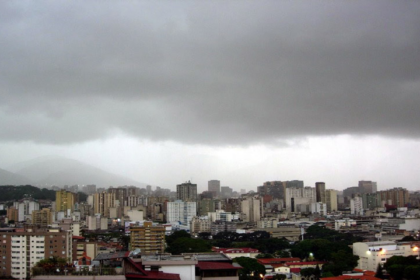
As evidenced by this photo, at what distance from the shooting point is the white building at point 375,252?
24734mm

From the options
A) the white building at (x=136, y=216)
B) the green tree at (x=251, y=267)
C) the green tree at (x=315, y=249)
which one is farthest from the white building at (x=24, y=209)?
the green tree at (x=251, y=267)

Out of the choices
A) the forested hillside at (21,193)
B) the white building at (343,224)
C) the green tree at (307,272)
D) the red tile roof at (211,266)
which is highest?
the forested hillside at (21,193)

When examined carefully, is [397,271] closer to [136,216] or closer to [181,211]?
[181,211]

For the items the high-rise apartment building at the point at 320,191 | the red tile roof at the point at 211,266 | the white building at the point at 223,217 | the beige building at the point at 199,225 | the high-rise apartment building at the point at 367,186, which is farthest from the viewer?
the high-rise apartment building at the point at 367,186

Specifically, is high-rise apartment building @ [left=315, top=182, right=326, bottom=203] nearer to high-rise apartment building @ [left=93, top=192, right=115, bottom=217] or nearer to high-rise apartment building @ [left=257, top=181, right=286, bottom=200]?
high-rise apartment building @ [left=257, top=181, right=286, bottom=200]

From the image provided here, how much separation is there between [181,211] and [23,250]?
39046 millimetres

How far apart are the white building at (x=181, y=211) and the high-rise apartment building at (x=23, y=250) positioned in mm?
37648

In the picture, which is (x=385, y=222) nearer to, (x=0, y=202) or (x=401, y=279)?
(x=401, y=279)

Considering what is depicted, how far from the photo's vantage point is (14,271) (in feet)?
66.6

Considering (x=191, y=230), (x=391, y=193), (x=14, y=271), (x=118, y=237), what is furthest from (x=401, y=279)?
(x=391, y=193)

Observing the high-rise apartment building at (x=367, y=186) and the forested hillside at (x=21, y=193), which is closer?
the forested hillside at (x=21, y=193)

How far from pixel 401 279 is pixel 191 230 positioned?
1299 inches

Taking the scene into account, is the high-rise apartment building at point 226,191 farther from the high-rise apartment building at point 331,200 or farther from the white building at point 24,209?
the white building at point 24,209

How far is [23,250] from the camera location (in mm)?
20438
